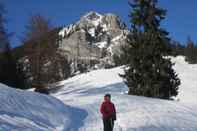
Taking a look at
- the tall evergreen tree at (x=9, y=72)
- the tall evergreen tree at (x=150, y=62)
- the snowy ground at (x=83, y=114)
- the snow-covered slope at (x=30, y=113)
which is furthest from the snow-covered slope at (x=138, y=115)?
the tall evergreen tree at (x=9, y=72)

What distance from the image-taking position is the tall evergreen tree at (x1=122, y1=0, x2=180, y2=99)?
4031 cm

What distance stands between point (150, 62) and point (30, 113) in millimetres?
19749

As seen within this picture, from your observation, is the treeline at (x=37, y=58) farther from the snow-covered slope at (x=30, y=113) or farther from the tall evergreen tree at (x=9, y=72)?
the snow-covered slope at (x=30, y=113)

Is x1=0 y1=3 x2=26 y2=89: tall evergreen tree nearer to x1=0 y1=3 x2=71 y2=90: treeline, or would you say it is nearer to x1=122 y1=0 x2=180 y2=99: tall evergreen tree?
x1=0 y1=3 x2=71 y2=90: treeline

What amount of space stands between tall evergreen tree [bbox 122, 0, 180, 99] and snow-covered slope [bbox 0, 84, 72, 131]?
42.6 feet

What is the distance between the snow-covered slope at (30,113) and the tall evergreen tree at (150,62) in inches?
511

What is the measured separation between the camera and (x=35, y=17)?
2060 inches

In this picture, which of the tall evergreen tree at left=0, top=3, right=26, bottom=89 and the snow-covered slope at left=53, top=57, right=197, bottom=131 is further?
the tall evergreen tree at left=0, top=3, right=26, bottom=89

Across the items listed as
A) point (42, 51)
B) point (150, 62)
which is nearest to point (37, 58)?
point (42, 51)

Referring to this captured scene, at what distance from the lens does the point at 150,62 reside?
41062mm

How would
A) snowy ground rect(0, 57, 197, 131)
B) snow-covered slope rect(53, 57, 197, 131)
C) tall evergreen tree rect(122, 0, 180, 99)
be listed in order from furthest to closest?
1. tall evergreen tree rect(122, 0, 180, 99)
2. snow-covered slope rect(53, 57, 197, 131)
3. snowy ground rect(0, 57, 197, 131)

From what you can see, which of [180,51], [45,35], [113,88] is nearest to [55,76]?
[45,35]

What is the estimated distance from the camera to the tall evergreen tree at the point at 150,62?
4031 centimetres

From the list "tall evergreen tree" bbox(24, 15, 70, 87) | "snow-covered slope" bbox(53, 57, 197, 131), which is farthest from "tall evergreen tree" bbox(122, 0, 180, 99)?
"tall evergreen tree" bbox(24, 15, 70, 87)
